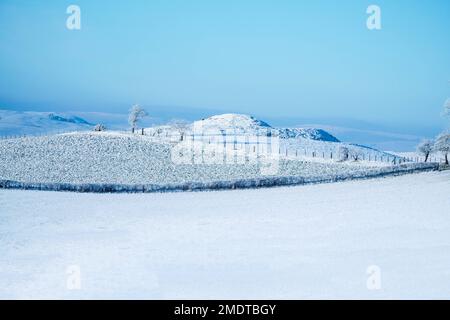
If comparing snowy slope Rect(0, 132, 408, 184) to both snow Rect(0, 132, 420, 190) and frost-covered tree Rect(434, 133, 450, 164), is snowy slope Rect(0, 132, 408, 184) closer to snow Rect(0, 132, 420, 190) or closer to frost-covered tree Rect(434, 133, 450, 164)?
snow Rect(0, 132, 420, 190)

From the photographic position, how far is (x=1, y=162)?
59.8m

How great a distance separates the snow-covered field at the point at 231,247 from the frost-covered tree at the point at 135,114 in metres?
60.0

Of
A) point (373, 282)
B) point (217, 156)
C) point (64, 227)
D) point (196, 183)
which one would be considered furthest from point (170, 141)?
point (373, 282)

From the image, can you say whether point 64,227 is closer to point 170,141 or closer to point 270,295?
point 270,295

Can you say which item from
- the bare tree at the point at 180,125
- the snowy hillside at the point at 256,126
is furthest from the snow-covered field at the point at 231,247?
the snowy hillside at the point at 256,126

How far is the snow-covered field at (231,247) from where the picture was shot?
12883 millimetres

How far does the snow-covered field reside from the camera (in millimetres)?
12883

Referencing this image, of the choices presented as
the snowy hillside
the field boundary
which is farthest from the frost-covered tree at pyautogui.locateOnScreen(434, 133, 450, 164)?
the snowy hillside

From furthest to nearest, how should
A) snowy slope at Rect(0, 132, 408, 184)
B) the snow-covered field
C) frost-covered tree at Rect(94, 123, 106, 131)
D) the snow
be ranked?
frost-covered tree at Rect(94, 123, 106, 131) → snowy slope at Rect(0, 132, 408, 184) → the snow → the snow-covered field

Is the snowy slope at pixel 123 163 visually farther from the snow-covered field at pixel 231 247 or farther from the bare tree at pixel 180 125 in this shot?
the snow-covered field at pixel 231 247

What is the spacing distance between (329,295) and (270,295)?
142 centimetres

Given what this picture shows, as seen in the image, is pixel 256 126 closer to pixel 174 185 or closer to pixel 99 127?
pixel 99 127

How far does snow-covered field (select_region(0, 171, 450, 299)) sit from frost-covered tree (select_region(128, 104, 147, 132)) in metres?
60.0

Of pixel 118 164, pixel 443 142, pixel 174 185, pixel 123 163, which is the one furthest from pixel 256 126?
pixel 174 185
